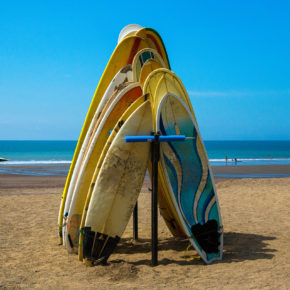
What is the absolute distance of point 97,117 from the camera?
20.8 feet

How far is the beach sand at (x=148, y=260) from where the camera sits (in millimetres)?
4816

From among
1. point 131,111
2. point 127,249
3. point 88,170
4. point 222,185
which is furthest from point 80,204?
point 222,185

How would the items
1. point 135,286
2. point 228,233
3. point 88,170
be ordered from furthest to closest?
point 228,233 → point 88,170 → point 135,286

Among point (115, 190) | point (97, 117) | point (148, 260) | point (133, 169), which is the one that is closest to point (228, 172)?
point (97, 117)

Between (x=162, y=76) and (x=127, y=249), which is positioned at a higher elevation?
(x=162, y=76)

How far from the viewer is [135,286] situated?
15.3ft

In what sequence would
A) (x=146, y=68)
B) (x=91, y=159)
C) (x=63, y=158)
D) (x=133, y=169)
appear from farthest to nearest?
(x=63, y=158)
(x=146, y=68)
(x=91, y=159)
(x=133, y=169)

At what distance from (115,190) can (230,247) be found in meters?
2.37

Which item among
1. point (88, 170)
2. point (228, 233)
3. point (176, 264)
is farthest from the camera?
point (228, 233)

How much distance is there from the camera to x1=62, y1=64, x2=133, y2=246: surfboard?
602cm

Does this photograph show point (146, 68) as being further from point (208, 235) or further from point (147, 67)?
point (208, 235)

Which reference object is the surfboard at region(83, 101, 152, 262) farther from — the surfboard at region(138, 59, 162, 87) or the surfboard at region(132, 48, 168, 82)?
the surfboard at region(132, 48, 168, 82)

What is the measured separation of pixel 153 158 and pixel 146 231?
3.04m

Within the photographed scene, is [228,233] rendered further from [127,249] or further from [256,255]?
[127,249]
